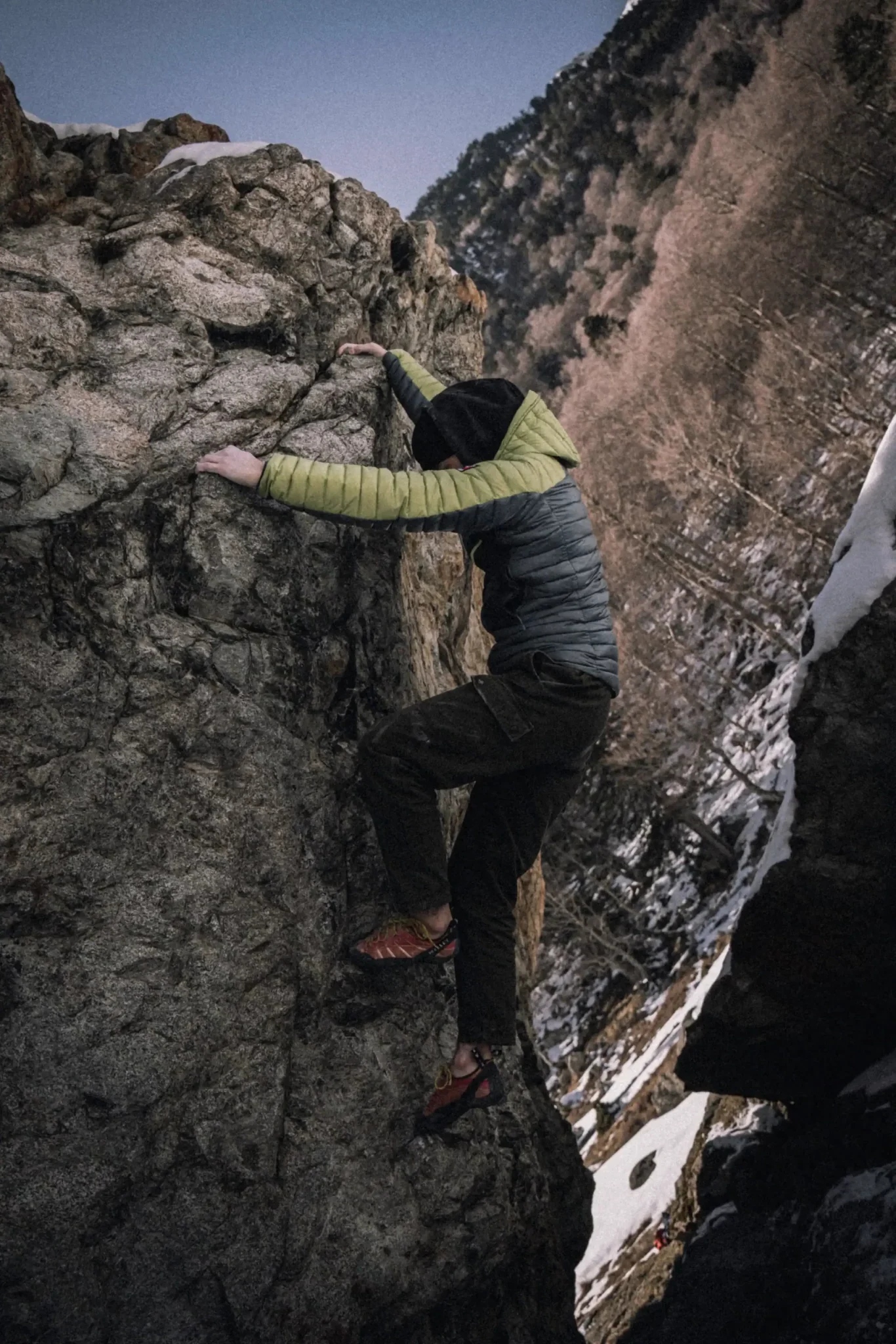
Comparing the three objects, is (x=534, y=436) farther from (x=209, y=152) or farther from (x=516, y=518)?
(x=209, y=152)

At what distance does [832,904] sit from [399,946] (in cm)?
244

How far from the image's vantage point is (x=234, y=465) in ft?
11.1

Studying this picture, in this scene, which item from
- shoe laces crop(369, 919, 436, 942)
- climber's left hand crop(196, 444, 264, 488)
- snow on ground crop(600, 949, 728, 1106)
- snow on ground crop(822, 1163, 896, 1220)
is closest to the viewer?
climber's left hand crop(196, 444, 264, 488)

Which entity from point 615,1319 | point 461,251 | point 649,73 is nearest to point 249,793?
point 615,1319

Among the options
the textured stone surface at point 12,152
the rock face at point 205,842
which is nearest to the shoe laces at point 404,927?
the rock face at point 205,842

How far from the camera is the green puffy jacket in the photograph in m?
3.25

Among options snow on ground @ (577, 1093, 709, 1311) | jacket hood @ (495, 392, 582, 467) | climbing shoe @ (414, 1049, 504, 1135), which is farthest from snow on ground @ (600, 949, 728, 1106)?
jacket hood @ (495, 392, 582, 467)

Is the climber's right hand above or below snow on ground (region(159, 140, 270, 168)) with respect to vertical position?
below

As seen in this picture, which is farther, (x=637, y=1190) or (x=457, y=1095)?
(x=637, y=1190)

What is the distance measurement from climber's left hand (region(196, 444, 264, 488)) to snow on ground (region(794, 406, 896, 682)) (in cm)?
292

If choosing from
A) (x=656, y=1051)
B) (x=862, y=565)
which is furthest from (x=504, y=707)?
(x=656, y=1051)

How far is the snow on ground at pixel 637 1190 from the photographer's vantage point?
7.55 metres

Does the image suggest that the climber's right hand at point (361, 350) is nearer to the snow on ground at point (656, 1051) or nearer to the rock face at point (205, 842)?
the rock face at point (205, 842)

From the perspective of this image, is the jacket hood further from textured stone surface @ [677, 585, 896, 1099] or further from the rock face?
textured stone surface @ [677, 585, 896, 1099]
